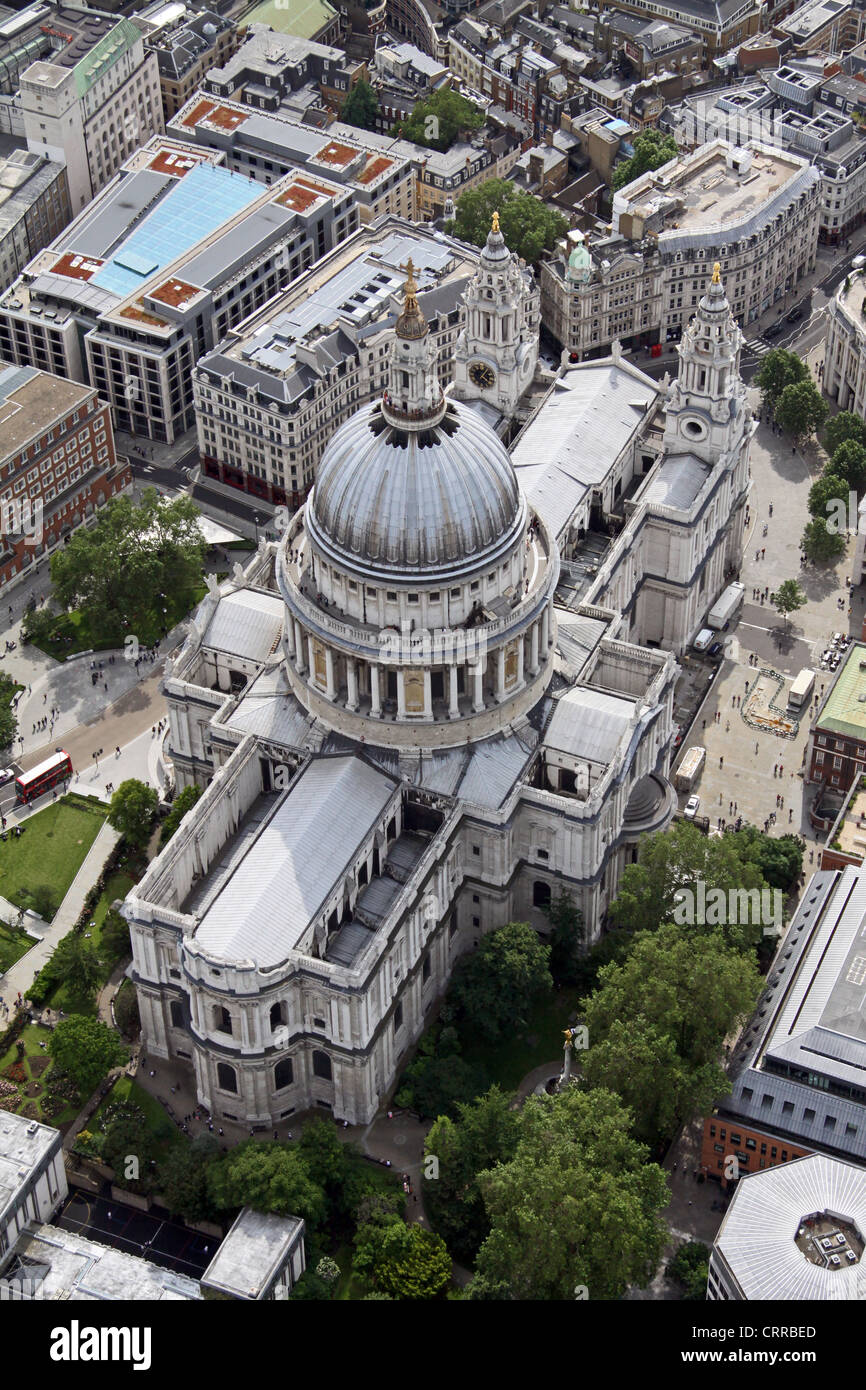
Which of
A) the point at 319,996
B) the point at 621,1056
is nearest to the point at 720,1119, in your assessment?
the point at 621,1056

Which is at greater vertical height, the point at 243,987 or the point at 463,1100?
the point at 243,987

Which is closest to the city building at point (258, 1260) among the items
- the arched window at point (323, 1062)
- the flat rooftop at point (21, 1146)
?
the arched window at point (323, 1062)

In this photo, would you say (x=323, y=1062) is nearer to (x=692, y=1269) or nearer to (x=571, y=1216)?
(x=571, y=1216)

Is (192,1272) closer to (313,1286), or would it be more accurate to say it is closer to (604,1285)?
(313,1286)

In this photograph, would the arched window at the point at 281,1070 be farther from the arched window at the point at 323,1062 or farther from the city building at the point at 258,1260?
the city building at the point at 258,1260

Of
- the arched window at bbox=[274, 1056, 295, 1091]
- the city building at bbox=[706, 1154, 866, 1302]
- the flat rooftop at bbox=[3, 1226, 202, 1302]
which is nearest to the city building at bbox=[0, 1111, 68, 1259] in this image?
the flat rooftop at bbox=[3, 1226, 202, 1302]

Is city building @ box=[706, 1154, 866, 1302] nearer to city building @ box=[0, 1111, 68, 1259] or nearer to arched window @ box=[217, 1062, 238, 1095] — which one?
arched window @ box=[217, 1062, 238, 1095]

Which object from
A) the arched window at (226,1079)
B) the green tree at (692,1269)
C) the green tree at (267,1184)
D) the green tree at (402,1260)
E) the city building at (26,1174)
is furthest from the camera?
the arched window at (226,1079)
